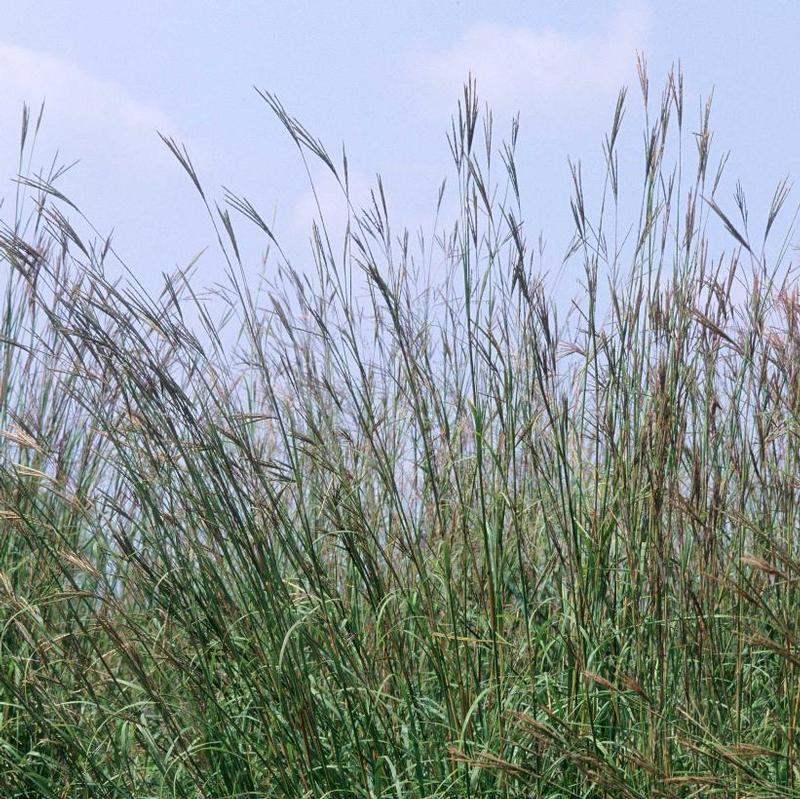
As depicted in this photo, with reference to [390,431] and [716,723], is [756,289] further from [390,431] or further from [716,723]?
[390,431]

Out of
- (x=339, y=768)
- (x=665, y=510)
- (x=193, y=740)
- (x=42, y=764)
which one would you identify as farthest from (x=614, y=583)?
(x=42, y=764)

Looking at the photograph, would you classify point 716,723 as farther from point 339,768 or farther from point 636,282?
point 636,282

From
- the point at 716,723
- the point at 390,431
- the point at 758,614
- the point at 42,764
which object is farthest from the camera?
the point at 390,431

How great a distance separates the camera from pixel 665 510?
243 centimetres

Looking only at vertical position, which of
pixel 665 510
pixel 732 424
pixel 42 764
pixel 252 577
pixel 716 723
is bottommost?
pixel 42 764

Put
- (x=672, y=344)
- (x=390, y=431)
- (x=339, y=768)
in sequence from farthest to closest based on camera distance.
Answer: (x=390, y=431), (x=672, y=344), (x=339, y=768)

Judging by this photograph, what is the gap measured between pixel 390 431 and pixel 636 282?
3.83 feet

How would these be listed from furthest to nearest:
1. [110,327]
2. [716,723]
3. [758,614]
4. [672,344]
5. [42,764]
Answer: [110,327] < [758,614] < [42,764] < [672,344] < [716,723]

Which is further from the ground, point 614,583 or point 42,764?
point 614,583

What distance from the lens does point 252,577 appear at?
199cm

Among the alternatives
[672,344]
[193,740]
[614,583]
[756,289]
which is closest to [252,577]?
[193,740]

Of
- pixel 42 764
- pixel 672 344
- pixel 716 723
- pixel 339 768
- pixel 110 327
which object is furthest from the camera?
pixel 110 327

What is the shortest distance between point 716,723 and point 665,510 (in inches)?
19.4

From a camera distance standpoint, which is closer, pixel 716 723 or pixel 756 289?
pixel 716 723
